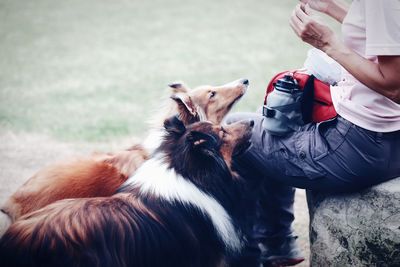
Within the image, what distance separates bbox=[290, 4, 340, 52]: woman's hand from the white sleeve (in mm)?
289

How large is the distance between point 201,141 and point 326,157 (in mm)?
736

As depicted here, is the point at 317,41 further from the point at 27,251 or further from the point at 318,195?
the point at 27,251

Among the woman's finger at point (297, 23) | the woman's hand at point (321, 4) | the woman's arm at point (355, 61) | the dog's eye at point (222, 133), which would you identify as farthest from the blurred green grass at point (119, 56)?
the woman's arm at point (355, 61)

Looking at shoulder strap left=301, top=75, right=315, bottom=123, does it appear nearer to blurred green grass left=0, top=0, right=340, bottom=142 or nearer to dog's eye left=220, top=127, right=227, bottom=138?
dog's eye left=220, top=127, right=227, bottom=138

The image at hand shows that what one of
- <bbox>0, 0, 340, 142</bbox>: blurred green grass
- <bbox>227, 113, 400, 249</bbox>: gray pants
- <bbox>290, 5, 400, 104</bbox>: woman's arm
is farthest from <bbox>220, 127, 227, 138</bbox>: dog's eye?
<bbox>0, 0, 340, 142</bbox>: blurred green grass

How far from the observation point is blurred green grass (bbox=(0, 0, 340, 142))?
22.4 ft

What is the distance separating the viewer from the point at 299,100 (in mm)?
3016

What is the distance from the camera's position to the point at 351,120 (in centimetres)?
269

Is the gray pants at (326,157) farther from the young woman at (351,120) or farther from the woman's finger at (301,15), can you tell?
the woman's finger at (301,15)

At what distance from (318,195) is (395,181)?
504 mm

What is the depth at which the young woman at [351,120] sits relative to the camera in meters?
2.35

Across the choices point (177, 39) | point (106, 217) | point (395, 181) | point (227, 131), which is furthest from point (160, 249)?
point (177, 39)

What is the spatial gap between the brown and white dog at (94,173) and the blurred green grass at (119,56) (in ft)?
1.49

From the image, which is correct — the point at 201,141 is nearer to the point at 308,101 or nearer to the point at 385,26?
the point at 308,101
